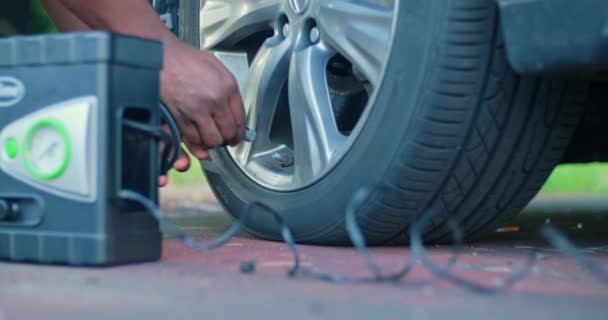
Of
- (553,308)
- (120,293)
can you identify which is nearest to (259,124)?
(120,293)

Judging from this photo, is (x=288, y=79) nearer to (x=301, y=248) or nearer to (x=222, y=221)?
(x=301, y=248)

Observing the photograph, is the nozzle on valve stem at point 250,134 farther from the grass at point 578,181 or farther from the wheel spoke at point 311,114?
the grass at point 578,181

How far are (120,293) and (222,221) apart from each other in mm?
1818

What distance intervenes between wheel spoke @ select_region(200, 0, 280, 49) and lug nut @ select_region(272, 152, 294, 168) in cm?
33

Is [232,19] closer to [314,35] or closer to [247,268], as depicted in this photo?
[314,35]

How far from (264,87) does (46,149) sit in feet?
2.57

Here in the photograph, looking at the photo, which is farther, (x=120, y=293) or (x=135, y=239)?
(x=135, y=239)

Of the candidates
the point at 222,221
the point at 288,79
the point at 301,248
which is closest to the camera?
the point at 301,248

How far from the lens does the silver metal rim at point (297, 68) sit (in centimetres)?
208

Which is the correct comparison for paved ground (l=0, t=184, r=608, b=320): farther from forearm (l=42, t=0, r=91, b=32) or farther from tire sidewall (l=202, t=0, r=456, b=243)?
forearm (l=42, t=0, r=91, b=32)

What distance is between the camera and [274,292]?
1.44m

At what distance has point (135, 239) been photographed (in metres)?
1.77

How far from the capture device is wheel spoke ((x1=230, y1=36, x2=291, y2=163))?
7.79 ft

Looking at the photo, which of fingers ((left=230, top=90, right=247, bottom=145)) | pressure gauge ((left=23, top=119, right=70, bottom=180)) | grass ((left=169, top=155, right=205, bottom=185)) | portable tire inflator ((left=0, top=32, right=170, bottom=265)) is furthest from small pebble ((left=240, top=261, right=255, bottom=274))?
grass ((left=169, top=155, right=205, bottom=185))
